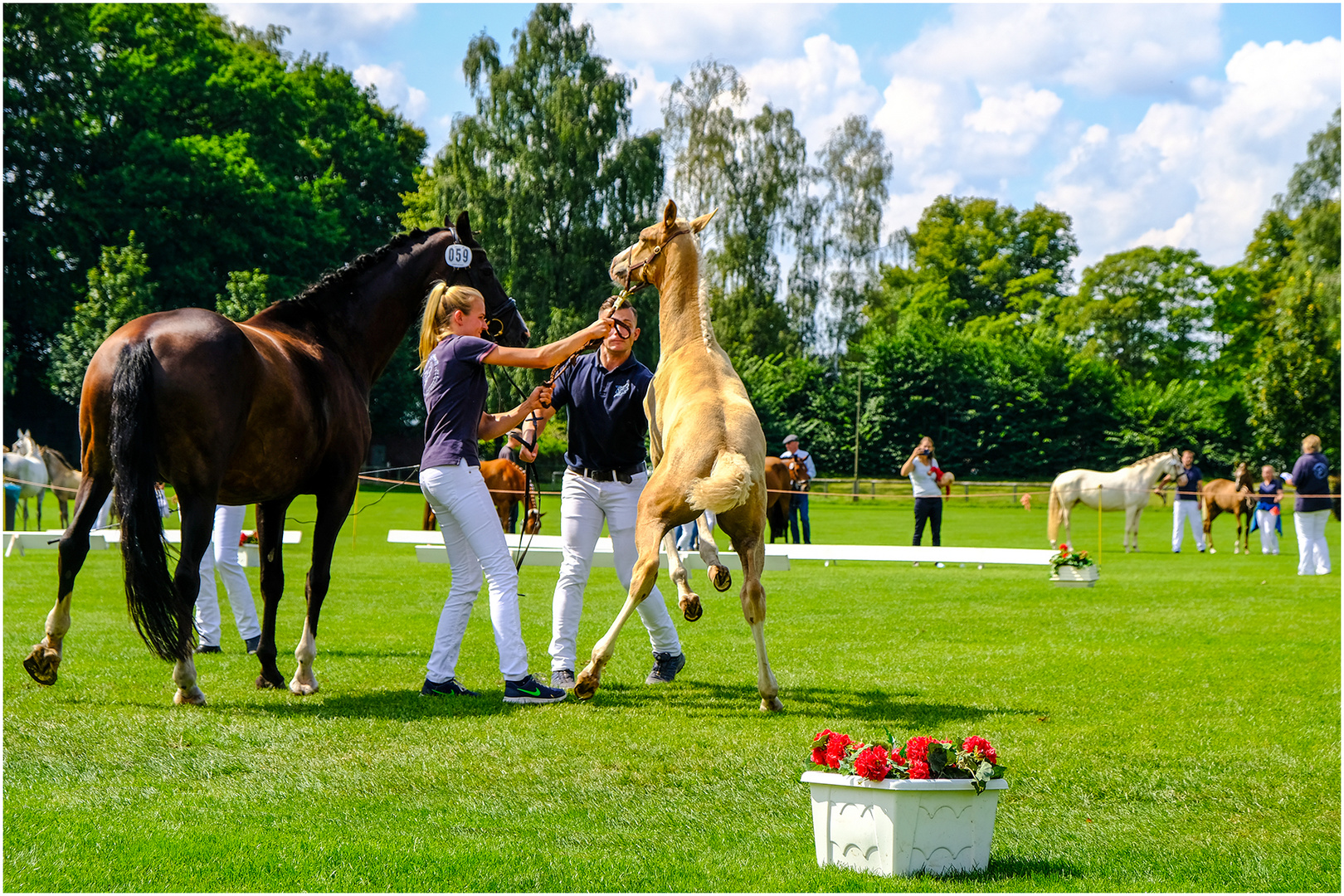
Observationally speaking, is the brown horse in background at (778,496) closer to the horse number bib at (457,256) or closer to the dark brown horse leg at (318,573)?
the horse number bib at (457,256)

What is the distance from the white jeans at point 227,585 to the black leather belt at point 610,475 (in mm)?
2768

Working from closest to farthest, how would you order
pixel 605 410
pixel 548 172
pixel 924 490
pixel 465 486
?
pixel 465 486 < pixel 605 410 < pixel 924 490 < pixel 548 172

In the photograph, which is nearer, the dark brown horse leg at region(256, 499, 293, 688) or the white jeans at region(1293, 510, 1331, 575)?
the dark brown horse leg at region(256, 499, 293, 688)

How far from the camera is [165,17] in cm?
4209

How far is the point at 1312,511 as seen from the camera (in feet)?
57.7

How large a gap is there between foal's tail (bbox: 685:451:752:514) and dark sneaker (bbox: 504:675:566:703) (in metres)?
1.80

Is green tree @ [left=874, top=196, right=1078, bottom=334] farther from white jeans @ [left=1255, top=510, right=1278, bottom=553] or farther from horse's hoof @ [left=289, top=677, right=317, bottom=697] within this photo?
horse's hoof @ [left=289, top=677, right=317, bottom=697]

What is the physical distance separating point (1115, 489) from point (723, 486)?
21202 millimetres

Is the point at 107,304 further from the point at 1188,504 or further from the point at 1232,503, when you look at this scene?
the point at 1232,503

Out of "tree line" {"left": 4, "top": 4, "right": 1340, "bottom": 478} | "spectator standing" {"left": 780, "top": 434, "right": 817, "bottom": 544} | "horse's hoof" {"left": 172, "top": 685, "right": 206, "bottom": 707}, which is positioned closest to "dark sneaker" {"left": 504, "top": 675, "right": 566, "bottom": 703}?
"horse's hoof" {"left": 172, "top": 685, "right": 206, "bottom": 707}

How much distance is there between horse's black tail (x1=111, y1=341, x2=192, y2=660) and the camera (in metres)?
5.95

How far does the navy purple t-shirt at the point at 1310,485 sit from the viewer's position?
17.5 meters

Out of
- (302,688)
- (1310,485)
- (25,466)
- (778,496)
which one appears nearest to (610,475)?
(302,688)

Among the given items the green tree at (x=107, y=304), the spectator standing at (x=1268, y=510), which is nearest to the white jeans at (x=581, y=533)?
the spectator standing at (x=1268, y=510)
